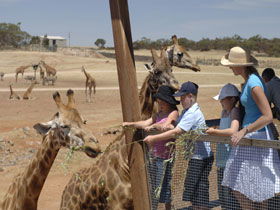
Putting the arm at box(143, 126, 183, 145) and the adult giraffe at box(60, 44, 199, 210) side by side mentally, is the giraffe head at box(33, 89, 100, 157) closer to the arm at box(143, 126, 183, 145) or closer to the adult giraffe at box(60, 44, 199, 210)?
the adult giraffe at box(60, 44, 199, 210)

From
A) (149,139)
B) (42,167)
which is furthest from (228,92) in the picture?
(42,167)

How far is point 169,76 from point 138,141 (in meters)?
2.04

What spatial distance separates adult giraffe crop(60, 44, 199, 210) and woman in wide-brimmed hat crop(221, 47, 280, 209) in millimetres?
1553

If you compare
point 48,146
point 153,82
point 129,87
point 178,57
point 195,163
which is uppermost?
point 178,57

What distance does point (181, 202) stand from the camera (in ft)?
13.8

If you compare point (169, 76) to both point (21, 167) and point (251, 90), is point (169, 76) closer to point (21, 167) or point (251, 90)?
point (251, 90)

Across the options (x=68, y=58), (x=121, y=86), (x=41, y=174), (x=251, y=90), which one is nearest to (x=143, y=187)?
(x=121, y=86)

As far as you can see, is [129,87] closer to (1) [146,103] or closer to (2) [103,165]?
(2) [103,165]

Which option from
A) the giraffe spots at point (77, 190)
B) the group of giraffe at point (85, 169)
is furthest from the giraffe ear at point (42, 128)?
the giraffe spots at point (77, 190)

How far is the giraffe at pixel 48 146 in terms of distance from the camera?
5.79m

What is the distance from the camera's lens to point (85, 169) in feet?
18.7

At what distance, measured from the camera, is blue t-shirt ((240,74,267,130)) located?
3.80 metres

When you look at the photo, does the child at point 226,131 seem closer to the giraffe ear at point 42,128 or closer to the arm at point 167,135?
the arm at point 167,135

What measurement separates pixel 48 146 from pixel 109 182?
3.69 ft
